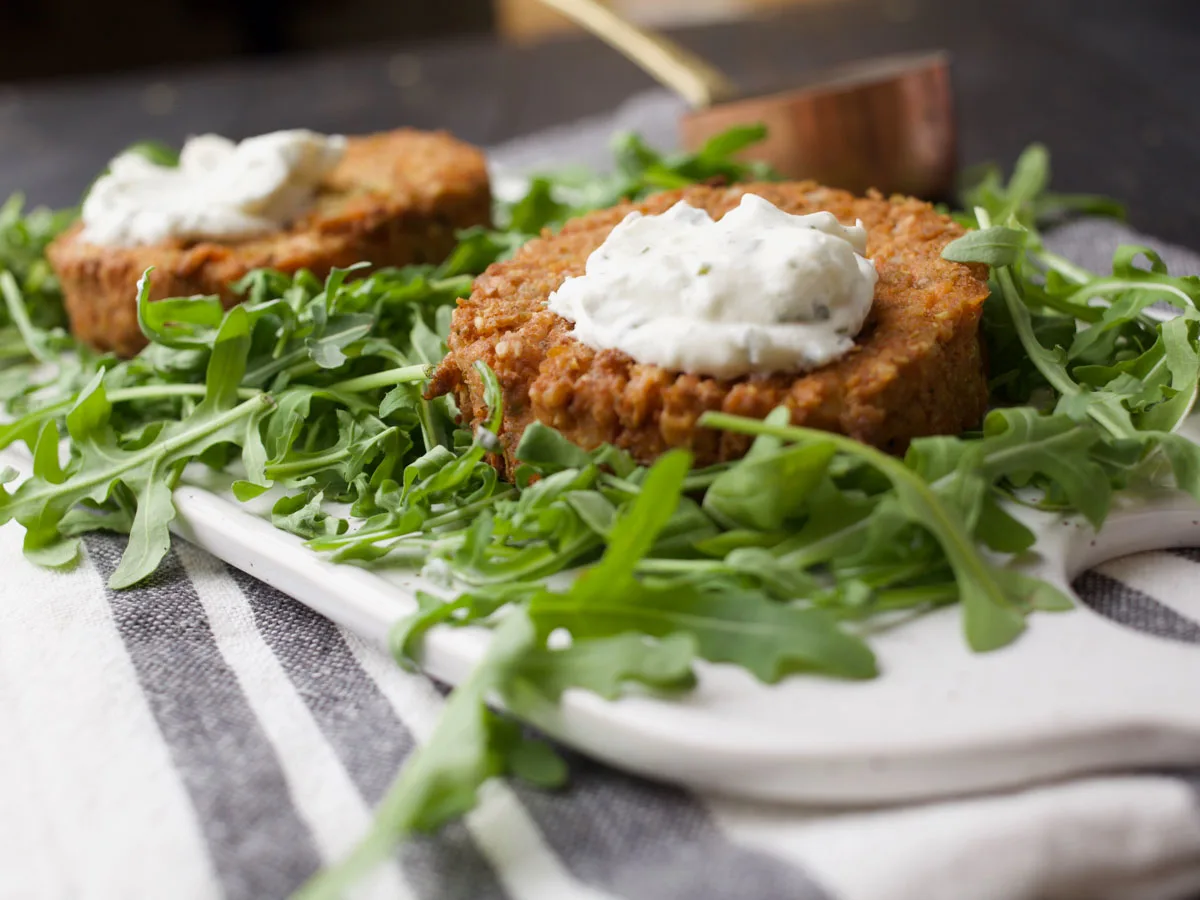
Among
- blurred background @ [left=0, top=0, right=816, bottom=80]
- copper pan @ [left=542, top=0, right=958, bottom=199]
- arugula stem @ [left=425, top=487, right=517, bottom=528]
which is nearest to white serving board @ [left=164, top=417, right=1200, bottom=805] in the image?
arugula stem @ [left=425, top=487, right=517, bottom=528]

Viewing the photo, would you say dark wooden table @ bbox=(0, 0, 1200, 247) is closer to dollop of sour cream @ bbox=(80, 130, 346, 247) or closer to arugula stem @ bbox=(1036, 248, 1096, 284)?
arugula stem @ bbox=(1036, 248, 1096, 284)

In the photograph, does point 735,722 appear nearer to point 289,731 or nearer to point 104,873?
point 289,731

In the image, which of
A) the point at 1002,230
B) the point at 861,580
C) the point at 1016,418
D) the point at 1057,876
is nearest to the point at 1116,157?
the point at 1002,230

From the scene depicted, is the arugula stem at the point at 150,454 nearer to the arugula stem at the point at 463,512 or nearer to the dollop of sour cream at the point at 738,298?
the arugula stem at the point at 463,512

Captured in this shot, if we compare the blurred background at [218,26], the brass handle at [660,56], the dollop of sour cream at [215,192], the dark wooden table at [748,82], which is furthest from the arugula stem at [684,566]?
the blurred background at [218,26]

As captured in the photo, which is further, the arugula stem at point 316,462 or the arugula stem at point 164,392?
the arugula stem at point 164,392
